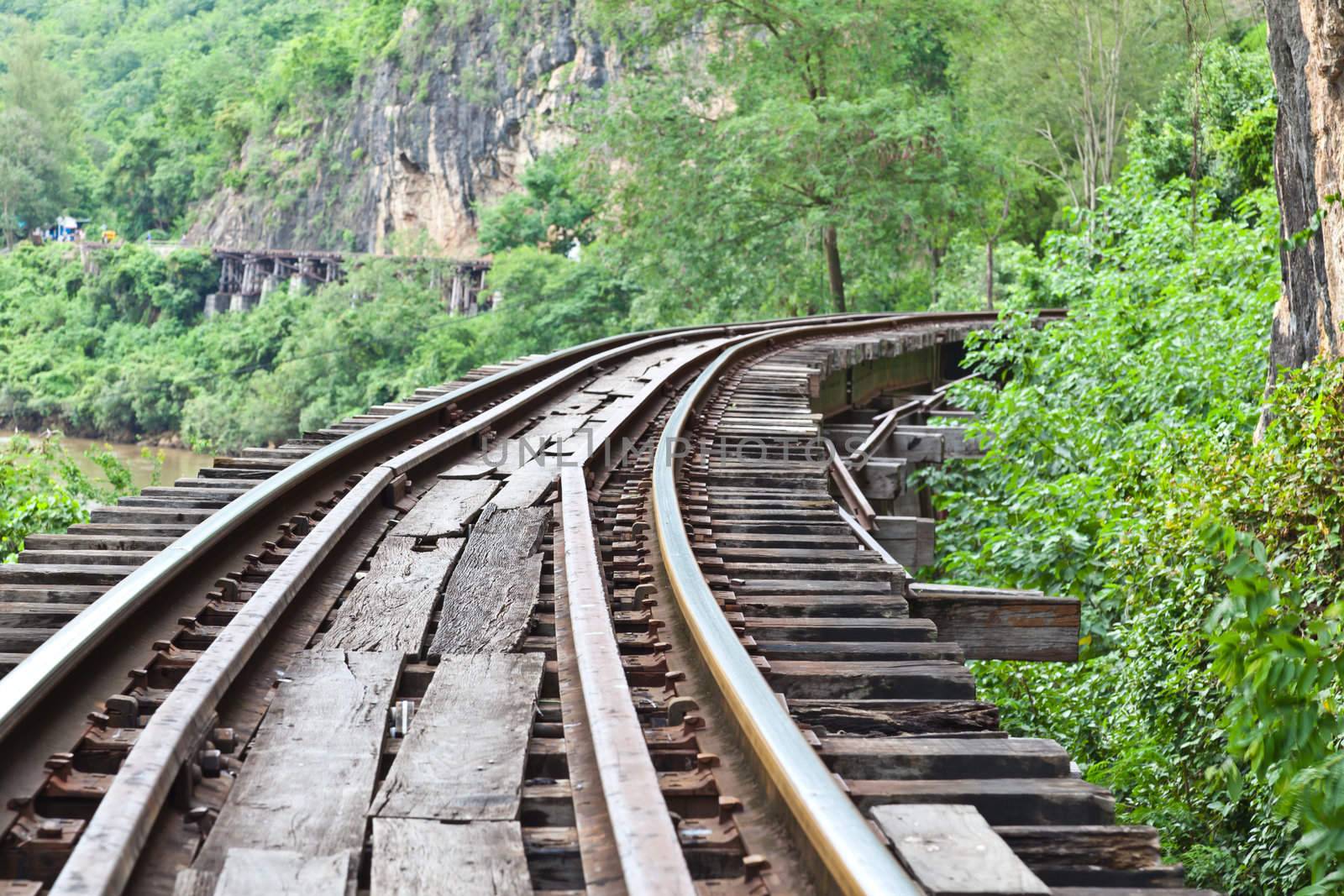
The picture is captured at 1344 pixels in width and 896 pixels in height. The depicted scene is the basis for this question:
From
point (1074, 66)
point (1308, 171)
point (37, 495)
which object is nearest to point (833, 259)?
point (1074, 66)

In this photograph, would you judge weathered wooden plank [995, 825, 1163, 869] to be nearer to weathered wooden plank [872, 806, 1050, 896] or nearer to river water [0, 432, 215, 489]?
Result: weathered wooden plank [872, 806, 1050, 896]

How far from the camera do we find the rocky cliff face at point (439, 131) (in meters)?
59.7

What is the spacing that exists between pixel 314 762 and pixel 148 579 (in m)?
1.08

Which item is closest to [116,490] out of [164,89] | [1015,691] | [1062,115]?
[1015,691]

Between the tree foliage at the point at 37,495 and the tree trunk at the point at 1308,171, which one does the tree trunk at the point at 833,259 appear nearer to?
the tree foliage at the point at 37,495

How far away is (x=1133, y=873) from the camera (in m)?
2.21

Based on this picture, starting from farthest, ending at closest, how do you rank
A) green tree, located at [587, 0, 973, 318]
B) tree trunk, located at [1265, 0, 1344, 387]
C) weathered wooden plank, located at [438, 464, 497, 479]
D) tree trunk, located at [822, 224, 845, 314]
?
tree trunk, located at [822, 224, 845, 314]
green tree, located at [587, 0, 973, 318]
weathered wooden plank, located at [438, 464, 497, 479]
tree trunk, located at [1265, 0, 1344, 387]

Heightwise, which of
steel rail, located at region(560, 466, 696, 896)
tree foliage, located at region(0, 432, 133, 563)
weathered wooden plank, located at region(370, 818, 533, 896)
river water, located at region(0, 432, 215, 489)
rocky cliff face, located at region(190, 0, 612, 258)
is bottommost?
river water, located at region(0, 432, 215, 489)

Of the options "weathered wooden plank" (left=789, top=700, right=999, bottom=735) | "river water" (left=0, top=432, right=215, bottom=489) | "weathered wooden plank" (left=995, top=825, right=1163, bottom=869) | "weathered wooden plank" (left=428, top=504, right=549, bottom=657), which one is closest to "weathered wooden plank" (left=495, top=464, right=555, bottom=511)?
"weathered wooden plank" (left=428, top=504, right=549, bottom=657)

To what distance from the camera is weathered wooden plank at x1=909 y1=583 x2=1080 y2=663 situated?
436 cm

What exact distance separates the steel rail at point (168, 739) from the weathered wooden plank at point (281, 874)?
161 mm

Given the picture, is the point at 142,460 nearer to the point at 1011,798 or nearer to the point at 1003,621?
the point at 1003,621

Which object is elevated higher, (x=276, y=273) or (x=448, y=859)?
(x=276, y=273)

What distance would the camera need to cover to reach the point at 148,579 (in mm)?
3494
